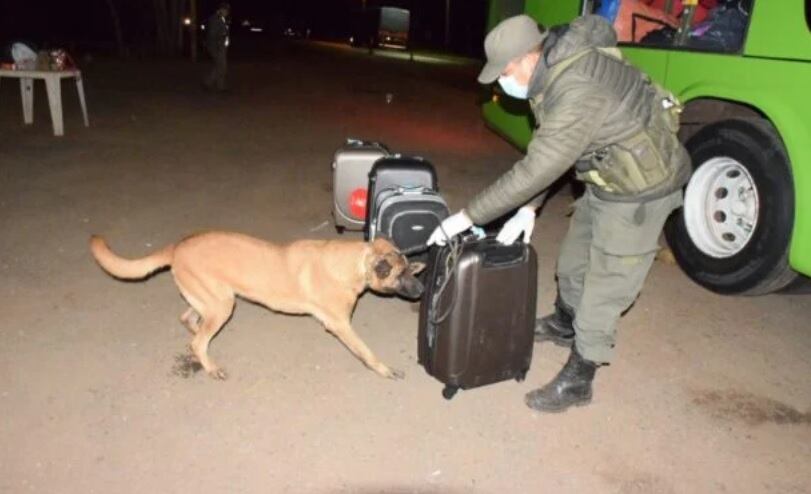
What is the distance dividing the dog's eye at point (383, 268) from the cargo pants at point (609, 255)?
3.46 feet

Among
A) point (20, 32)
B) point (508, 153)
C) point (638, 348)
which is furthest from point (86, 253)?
point (20, 32)

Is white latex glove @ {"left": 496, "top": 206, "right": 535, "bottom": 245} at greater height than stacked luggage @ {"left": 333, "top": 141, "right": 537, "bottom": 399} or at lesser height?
greater

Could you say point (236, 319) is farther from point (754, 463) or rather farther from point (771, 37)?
point (771, 37)

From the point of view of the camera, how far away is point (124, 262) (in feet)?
10.5

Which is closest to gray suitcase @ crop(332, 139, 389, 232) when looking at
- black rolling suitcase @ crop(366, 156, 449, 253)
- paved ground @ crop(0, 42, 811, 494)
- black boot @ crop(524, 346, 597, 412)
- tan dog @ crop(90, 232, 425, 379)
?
paved ground @ crop(0, 42, 811, 494)

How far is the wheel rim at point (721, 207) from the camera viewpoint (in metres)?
4.21

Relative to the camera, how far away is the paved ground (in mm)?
2676

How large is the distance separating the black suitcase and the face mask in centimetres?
73

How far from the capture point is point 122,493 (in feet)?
8.06

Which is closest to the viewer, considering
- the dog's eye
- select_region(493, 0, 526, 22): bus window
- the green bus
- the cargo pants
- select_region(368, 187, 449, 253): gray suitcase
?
the cargo pants

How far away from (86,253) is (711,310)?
4.85 m

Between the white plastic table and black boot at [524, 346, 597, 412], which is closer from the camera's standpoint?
black boot at [524, 346, 597, 412]

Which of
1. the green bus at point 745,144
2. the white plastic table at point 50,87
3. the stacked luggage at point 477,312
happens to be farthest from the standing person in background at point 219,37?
the stacked luggage at point 477,312

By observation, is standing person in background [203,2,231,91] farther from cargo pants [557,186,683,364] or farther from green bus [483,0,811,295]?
cargo pants [557,186,683,364]
